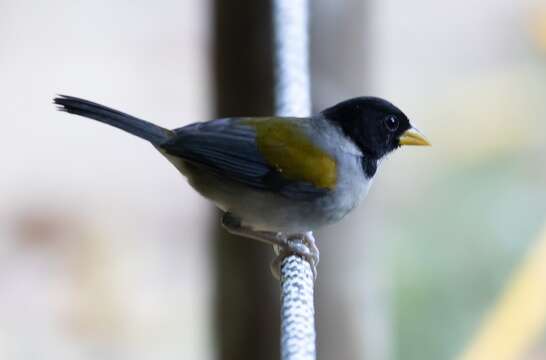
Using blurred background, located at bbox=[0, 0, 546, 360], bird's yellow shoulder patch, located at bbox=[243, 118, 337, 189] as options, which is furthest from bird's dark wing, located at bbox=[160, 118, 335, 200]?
blurred background, located at bbox=[0, 0, 546, 360]

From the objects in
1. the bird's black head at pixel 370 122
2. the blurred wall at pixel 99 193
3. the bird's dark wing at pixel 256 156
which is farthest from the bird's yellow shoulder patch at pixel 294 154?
the blurred wall at pixel 99 193

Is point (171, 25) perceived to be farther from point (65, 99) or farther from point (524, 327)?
point (65, 99)

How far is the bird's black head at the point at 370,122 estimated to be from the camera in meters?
2.11

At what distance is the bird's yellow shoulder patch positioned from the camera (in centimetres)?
199

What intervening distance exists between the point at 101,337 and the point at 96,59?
157 cm

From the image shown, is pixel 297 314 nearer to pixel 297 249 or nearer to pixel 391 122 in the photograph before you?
pixel 297 249

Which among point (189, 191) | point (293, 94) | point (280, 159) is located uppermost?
point (293, 94)

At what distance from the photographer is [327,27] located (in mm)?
2584

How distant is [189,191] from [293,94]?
223 cm

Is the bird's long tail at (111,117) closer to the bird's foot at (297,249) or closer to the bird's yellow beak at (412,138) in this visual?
the bird's foot at (297,249)

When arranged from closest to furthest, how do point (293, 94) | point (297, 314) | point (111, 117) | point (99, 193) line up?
point (297, 314) < point (111, 117) < point (293, 94) < point (99, 193)

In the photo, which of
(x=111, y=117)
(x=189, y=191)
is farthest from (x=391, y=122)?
(x=189, y=191)

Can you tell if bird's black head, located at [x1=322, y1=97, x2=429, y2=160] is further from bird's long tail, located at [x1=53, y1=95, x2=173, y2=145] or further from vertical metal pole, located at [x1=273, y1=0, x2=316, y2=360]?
bird's long tail, located at [x1=53, y1=95, x2=173, y2=145]

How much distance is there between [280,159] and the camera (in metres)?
2.02
